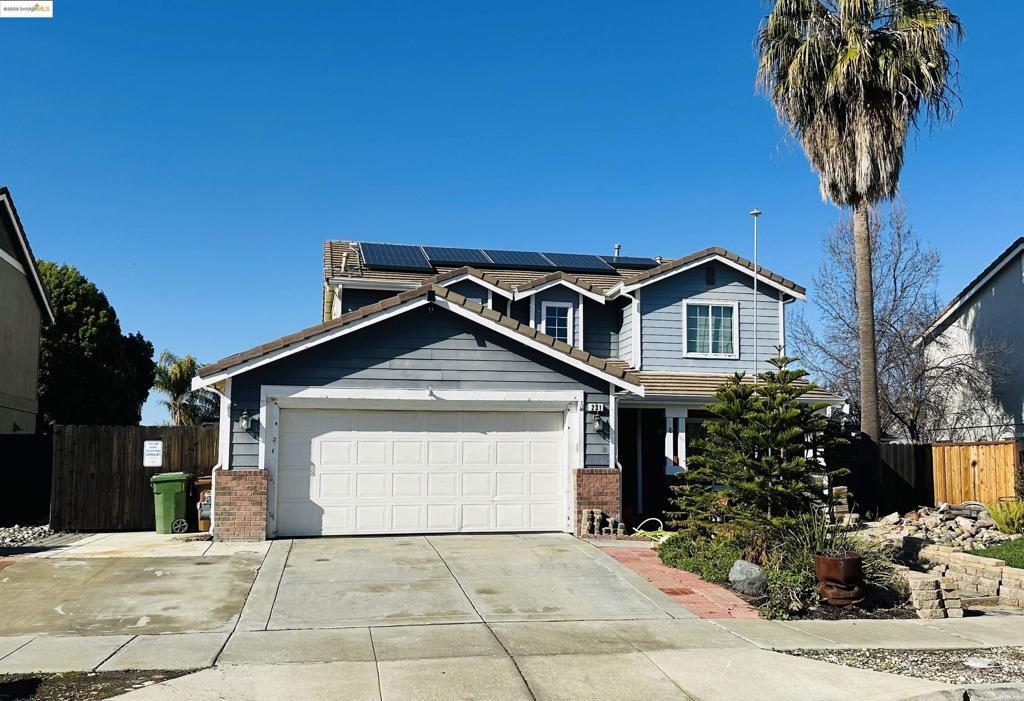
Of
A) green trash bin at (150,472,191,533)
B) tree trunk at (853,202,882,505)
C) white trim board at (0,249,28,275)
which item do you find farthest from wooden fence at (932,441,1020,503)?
white trim board at (0,249,28,275)

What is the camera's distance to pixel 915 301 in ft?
93.8

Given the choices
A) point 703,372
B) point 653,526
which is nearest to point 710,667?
point 653,526

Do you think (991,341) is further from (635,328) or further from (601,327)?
(601,327)

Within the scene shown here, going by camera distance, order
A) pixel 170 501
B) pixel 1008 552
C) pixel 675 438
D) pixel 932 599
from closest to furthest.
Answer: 1. pixel 932 599
2. pixel 1008 552
3. pixel 170 501
4. pixel 675 438

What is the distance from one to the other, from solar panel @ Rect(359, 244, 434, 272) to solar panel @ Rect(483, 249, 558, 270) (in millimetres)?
1956

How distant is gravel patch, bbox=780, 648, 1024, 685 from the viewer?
26.2 ft

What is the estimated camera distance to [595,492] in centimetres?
1526

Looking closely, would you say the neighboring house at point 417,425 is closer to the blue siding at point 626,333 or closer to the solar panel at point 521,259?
the blue siding at point 626,333

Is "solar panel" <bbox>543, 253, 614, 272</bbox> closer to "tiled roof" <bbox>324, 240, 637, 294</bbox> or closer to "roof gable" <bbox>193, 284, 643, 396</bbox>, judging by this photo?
"tiled roof" <bbox>324, 240, 637, 294</bbox>

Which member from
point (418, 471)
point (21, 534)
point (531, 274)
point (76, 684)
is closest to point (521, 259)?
point (531, 274)

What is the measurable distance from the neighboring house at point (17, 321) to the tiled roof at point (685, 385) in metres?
14.6

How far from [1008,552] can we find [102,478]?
48.6 ft

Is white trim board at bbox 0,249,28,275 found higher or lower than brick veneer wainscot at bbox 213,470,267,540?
higher

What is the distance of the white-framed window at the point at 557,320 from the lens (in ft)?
67.8
